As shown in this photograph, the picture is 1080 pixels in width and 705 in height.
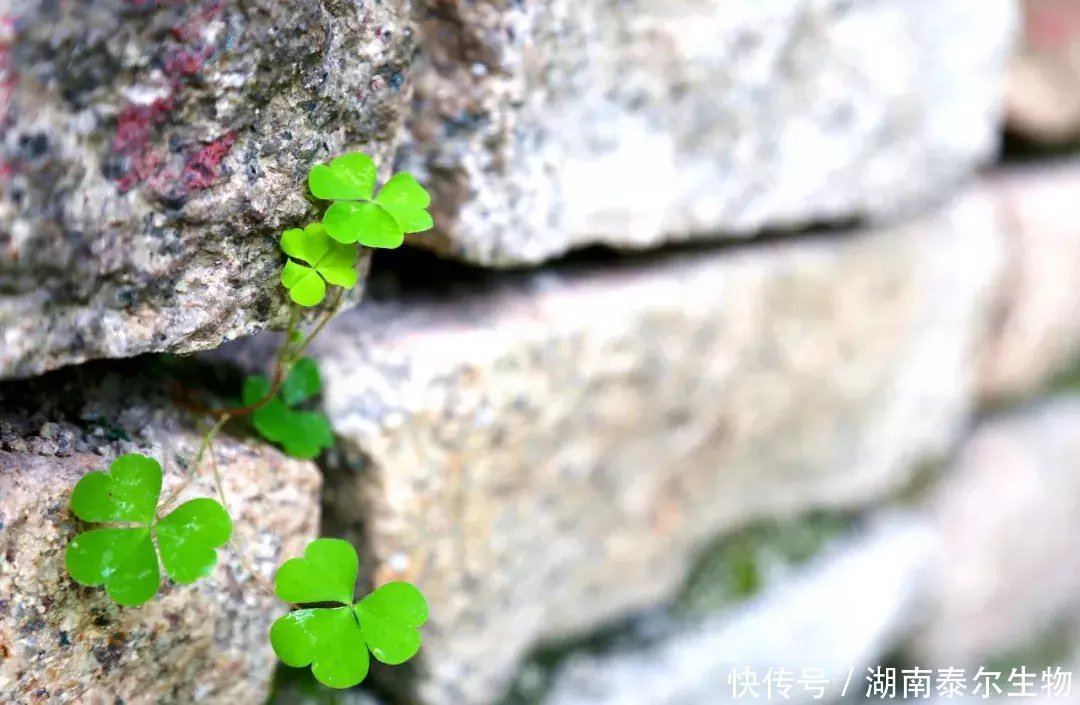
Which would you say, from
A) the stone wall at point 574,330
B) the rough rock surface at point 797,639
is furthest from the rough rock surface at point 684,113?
the rough rock surface at point 797,639

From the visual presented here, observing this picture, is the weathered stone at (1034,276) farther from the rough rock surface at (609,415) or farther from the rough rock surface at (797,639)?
the rough rock surface at (797,639)

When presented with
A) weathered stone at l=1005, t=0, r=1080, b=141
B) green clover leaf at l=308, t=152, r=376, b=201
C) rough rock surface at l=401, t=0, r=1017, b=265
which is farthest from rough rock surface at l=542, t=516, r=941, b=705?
weathered stone at l=1005, t=0, r=1080, b=141

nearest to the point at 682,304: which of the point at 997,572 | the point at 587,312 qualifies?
the point at 587,312

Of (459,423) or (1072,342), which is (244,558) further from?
(1072,342)

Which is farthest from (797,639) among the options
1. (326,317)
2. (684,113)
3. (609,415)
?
(326,317)

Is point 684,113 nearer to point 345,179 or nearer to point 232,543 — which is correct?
Result: point 345,179

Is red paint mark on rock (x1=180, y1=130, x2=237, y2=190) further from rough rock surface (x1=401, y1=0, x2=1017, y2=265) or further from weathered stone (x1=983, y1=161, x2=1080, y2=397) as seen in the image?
weathered stone (x1=983, y1=161, x2=1080, y2=397)
